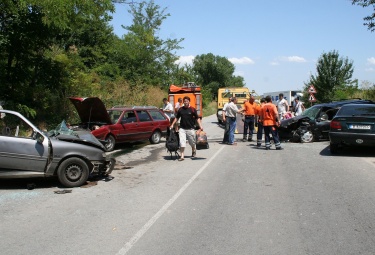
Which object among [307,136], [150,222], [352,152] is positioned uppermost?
[307,136]

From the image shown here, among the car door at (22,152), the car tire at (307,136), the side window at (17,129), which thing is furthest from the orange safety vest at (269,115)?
the side window at (17,129)

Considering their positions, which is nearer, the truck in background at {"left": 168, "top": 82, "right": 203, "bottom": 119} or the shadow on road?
the shadow on road

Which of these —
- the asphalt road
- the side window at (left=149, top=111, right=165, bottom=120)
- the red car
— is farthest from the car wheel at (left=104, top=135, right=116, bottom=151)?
the asphalt road

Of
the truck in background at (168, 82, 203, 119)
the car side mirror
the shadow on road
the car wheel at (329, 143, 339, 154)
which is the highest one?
the truck in background at (168, 82, 203, 119)

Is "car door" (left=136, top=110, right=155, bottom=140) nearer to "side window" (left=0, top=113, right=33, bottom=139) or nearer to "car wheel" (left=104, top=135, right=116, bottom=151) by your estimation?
"car wheel" (left=104, top=135, right=116, bottom=151)

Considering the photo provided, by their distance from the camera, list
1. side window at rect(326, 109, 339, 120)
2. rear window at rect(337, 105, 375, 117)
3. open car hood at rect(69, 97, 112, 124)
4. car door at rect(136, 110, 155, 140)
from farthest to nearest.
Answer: car door at rect(136, 110, 155, 140) < side window at rect(326, 109, 339, 120) < rear window at rect(337, 105, 375, 117) < open car hood at rect(69, 97, 112, 124)

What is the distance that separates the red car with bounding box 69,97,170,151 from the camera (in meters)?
11.9

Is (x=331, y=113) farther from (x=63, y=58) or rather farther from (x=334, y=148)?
(x=63, y=58)

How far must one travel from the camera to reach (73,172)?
7875mm

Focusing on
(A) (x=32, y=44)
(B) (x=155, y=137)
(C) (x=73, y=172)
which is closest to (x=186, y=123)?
(C) (x=73, y=172)

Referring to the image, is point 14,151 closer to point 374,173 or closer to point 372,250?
point 372,250

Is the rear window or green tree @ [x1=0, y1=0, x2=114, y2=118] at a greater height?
green tree @ [x1=0, y1=0, x2=114, y2=118]

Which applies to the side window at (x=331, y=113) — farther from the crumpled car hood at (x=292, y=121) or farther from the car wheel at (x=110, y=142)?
the car wheel at (x=110, y=142)

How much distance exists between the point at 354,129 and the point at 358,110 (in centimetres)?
91
